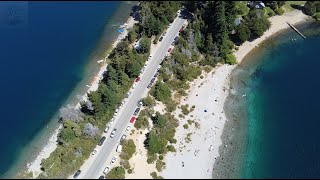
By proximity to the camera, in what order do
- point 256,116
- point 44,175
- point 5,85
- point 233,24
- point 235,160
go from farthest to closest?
point 233,24
point 5,85
point 256,116
point 235,160
point 44,175

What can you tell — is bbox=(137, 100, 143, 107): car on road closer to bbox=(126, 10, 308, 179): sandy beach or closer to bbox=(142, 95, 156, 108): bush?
bbox=(142, 95, 156, 108): bush

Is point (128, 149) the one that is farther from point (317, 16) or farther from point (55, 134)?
point (317, 16)

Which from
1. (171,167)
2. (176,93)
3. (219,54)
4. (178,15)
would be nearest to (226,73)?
(219,54)

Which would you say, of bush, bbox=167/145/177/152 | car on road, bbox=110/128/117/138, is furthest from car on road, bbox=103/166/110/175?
bush, bbox=167/145/177/152

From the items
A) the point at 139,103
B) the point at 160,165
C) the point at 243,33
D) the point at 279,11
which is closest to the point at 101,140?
the point at 139,103

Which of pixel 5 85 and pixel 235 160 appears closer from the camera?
pixel 235 160

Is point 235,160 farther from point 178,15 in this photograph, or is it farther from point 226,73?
point 178,15

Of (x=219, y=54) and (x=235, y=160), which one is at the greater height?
(x=219, y=54)
